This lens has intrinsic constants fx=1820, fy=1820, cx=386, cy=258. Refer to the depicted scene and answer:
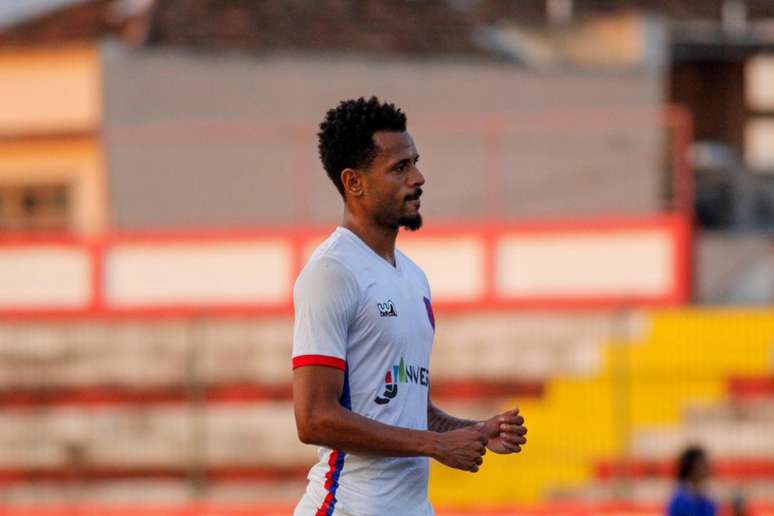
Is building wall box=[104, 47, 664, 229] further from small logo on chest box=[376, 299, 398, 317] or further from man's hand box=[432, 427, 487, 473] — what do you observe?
man's hand box=[432, 427, 487, 473]

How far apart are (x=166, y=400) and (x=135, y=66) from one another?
613cm

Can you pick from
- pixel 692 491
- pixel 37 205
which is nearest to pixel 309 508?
pixel 692 491

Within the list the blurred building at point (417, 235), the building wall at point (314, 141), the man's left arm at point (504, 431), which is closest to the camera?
the man's left arm at point (504, 431)

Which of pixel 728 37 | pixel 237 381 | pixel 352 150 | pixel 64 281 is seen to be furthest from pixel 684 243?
pixel 352 150

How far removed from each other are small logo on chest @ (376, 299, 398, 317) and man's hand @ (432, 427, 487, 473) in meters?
0.41

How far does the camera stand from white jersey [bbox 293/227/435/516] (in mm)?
5277

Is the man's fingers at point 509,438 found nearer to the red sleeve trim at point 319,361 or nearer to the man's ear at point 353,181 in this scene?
the red sleeve trim at point 319,361

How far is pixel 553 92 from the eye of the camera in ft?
83.2

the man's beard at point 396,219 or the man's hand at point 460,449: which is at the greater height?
the man's beard at point 396,219

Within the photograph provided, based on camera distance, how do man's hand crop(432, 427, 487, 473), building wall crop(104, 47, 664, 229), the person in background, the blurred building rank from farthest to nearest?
building wall crop(104, 47, 664, 229), the blurred building, the person in background, man's hand crop(432, 427, 487, 473)

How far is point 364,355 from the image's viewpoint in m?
5.38

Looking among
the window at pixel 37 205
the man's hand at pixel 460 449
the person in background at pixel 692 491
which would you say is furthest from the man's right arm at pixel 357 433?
the window at pixel 37 205

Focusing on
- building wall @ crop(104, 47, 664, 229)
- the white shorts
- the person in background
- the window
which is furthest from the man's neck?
the window

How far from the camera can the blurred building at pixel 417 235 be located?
58.3 ft
